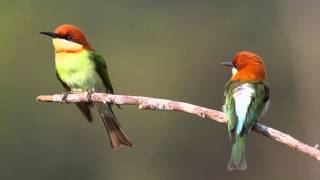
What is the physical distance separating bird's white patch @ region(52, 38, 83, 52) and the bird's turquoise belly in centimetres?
3

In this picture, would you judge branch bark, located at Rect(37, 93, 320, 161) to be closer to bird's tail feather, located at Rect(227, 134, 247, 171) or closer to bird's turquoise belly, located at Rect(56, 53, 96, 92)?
bird's tail feather, located at Rect(227, 134, 247, 171)

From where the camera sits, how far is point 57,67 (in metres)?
5.70

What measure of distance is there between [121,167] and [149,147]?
102 centimetres

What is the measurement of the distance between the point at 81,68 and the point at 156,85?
32.9ft

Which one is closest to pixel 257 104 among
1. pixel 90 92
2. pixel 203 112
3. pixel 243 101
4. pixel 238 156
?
pixel 243 101

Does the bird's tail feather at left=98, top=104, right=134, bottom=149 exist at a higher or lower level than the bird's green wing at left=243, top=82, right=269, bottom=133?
lower

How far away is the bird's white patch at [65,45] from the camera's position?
559 centimetres

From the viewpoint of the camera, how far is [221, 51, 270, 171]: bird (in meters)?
4.82

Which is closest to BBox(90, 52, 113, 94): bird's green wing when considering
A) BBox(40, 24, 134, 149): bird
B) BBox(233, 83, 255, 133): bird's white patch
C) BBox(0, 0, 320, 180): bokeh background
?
BBox(40, 24, 134, 149): bird

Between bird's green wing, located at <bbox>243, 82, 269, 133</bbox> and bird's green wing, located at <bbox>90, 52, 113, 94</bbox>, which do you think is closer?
bird's green wing, located at <bbox>243, 82, 269, 133</bbox>

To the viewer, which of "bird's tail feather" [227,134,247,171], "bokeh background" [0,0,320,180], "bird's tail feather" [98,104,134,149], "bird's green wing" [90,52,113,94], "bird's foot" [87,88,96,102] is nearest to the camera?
"bird's tail feather" [227,134,247,171]

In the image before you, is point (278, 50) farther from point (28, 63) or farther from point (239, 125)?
point (239, 125)

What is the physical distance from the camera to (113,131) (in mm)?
5586

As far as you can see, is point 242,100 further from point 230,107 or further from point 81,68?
point 81,68
